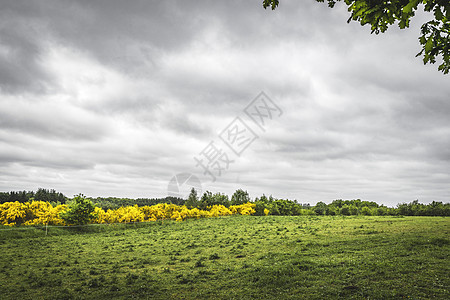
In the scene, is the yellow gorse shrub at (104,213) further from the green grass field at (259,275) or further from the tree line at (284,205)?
the green grass field at (259,275)

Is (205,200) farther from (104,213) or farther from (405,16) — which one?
(405,16)

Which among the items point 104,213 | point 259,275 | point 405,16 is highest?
point 405,16

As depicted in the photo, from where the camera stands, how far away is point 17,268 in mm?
21750

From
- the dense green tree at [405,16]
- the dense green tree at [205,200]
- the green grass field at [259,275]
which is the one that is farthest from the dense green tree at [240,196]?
the dense green tree at [405,16]

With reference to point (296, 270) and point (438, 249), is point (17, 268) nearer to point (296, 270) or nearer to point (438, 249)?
point (296, 270)

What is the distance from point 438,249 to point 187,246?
989 inches

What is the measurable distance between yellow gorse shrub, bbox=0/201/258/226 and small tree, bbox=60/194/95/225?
1671 mm

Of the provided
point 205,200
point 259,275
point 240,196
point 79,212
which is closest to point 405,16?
point 259,275

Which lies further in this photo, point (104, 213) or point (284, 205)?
point (284, 205)

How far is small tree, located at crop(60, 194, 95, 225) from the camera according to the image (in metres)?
53.4

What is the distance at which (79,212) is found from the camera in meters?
55.2

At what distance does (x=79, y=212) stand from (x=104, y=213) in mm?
10011

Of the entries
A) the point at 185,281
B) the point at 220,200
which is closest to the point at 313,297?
the point at 185,281

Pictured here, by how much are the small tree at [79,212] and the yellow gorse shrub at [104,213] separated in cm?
167
